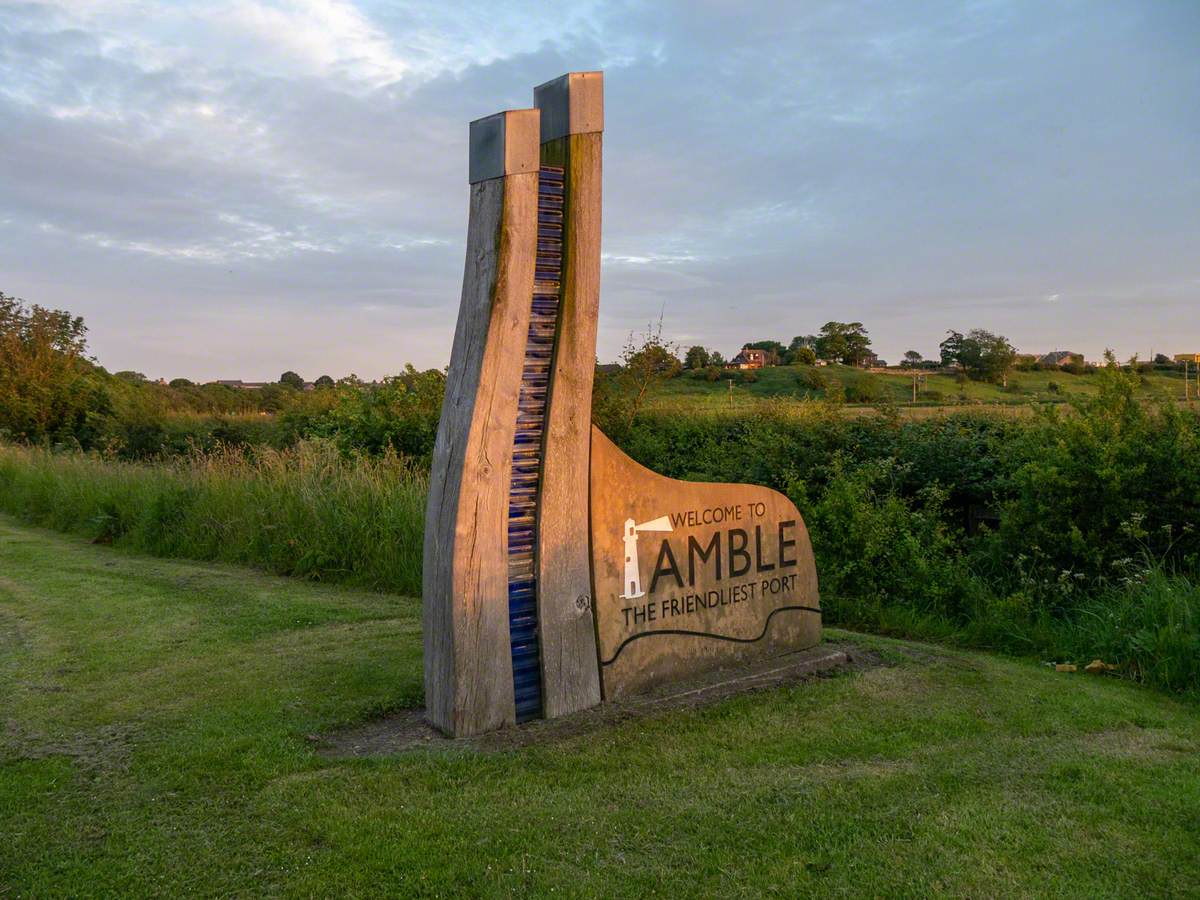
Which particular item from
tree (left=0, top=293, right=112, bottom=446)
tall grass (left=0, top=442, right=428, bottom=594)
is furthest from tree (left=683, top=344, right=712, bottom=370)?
tree (left=0, top=293, right=112, bottom=446)

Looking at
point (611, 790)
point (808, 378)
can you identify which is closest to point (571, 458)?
point (611, 790)

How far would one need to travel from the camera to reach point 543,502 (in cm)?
512

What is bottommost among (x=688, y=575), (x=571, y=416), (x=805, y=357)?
(x=688, y=575)

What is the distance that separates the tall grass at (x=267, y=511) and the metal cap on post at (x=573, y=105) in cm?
508

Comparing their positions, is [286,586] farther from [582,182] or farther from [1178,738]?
[1178,738]

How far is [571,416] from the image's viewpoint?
206 inches

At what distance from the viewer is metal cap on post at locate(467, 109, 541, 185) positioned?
480cm

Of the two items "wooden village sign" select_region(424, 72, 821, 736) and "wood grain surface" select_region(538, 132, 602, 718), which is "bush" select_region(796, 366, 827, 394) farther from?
"wood grain surface" select_region(538, 132, 602, 718)

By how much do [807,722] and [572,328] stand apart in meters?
2.35

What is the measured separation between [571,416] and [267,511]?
22.1 ft

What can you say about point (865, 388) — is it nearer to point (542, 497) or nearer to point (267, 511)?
point (267, 511)

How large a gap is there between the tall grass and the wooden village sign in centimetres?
409

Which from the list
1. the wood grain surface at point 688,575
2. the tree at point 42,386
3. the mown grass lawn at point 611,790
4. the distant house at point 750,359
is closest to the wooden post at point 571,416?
the wood grain surface at point 688,575

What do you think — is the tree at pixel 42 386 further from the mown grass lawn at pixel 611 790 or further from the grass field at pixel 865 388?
the mown grass lawn at pixel 611 790
